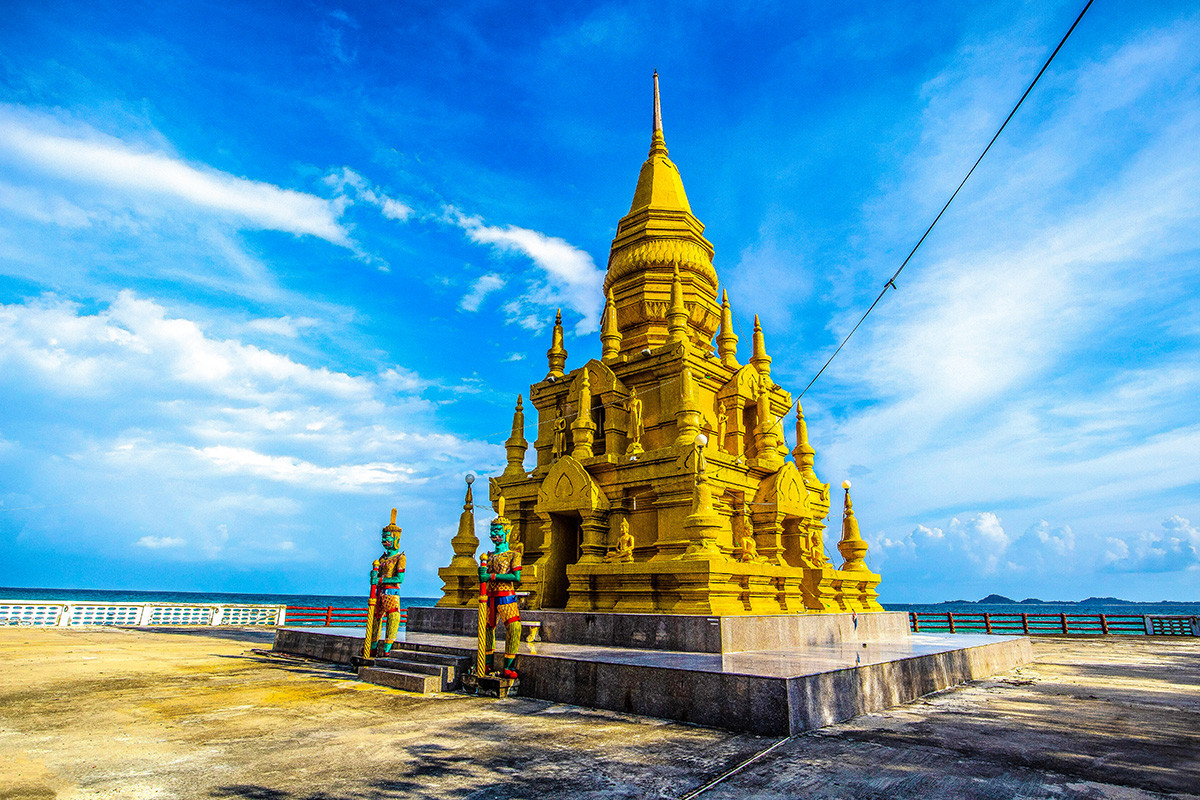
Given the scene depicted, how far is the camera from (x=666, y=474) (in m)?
17.2

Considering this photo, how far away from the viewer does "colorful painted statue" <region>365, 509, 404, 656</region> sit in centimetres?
1285

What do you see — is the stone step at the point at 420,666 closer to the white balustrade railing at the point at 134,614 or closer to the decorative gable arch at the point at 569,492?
the decorative gable arch at the point at 569,492

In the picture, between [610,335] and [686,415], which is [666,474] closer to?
[686,415]

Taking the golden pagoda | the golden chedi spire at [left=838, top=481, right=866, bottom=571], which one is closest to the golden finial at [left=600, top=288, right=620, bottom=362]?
the golden pagoda

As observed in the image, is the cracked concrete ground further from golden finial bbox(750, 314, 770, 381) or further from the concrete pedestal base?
golden finial bbox(750, 314, 770, 381)

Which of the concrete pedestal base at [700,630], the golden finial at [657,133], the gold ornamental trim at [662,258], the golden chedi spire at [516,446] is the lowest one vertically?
the concrete pedestal base at [700,630]

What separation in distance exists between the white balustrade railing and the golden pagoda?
617 inches

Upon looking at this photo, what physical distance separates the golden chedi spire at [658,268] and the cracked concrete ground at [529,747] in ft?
47.3

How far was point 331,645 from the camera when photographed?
14859mm

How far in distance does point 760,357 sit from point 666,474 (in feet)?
24.0

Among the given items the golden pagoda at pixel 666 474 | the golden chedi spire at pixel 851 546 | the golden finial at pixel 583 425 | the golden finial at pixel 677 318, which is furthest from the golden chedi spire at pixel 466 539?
the golden chedi spire at pixel 851 546

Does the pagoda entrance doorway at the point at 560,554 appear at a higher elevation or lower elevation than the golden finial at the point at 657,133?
lower

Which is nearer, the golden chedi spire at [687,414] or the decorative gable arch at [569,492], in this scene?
the golden chedi spire at [687,414]

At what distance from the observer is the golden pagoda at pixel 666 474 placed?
15.9 m
